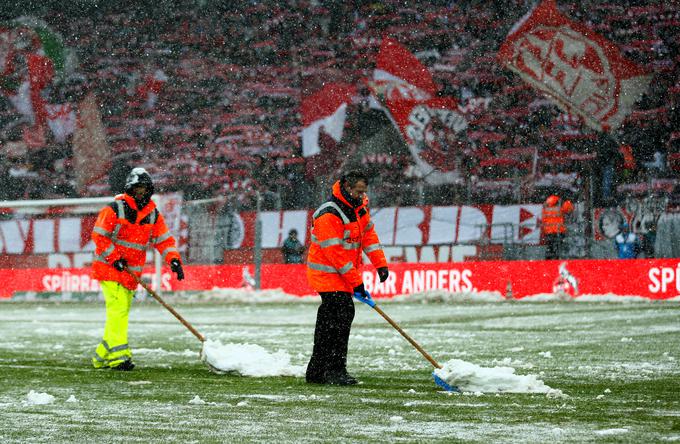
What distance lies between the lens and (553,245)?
2427 centimetres

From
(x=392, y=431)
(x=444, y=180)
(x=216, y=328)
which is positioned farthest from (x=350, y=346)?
(x=444, y=180)

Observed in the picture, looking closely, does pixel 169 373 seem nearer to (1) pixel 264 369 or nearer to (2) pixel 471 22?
(1) pixel 264 369

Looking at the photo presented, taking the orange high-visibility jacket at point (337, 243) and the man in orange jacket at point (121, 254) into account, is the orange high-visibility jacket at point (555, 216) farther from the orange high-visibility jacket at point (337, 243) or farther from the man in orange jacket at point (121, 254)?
the orange high-visibility jacket at point (337, 243)

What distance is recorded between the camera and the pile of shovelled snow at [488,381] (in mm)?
7418

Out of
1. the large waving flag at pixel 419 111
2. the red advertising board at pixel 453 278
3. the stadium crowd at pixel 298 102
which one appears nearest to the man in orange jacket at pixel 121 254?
the red advertising board at pixel 453 278

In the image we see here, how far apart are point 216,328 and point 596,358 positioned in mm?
7007

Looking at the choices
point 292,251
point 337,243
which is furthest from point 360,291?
point 292,251

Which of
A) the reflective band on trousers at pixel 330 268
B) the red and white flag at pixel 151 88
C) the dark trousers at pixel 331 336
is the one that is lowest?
the dark trousers at pixel 331 336

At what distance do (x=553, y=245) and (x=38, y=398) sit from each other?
18198mm

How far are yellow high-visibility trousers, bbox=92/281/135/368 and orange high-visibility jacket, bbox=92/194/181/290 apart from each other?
88 mm

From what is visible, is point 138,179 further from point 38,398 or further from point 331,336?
point 38,398

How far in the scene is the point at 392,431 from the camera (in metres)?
5.72

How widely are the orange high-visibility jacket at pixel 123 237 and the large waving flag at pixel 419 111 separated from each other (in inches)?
741

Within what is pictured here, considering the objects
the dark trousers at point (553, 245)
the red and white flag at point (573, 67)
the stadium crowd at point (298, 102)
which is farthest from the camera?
the red and white flag at point (573, 67)
